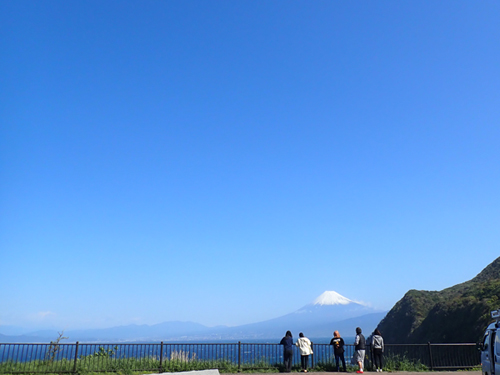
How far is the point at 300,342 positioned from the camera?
57.4 feet

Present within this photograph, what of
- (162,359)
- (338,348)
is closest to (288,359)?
(338,348)

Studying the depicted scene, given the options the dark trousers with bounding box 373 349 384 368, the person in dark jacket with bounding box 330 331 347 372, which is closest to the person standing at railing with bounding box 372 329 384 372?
the dark trousers with bounding box 373 349 384 368

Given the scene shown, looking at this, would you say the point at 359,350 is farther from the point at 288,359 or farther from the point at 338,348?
the point at 288,359

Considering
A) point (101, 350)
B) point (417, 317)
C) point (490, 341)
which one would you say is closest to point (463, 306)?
point (417, 317)

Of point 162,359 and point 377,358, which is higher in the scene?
point 162,359

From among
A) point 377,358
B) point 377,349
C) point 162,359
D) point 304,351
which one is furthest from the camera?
→ point 377,358

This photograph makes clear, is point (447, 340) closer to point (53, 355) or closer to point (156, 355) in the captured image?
point (156, 355)

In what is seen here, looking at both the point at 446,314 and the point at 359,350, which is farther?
the point at 446,314

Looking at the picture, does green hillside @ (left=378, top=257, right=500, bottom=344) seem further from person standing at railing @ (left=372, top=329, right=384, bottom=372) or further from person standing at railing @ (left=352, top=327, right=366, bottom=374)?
person standing at railing @ (left=352, top=327, right=366, bottom=374)

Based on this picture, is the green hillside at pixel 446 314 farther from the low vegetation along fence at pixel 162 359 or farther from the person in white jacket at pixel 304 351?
the person in white jacket at pixel 304 351

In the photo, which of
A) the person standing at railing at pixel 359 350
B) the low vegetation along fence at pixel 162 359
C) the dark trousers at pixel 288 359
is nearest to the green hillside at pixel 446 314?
the low vegetation along fence at pixel 162 359

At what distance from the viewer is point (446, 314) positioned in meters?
38.2

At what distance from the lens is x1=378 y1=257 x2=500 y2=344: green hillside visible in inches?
1282

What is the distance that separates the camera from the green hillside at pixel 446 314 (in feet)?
107
